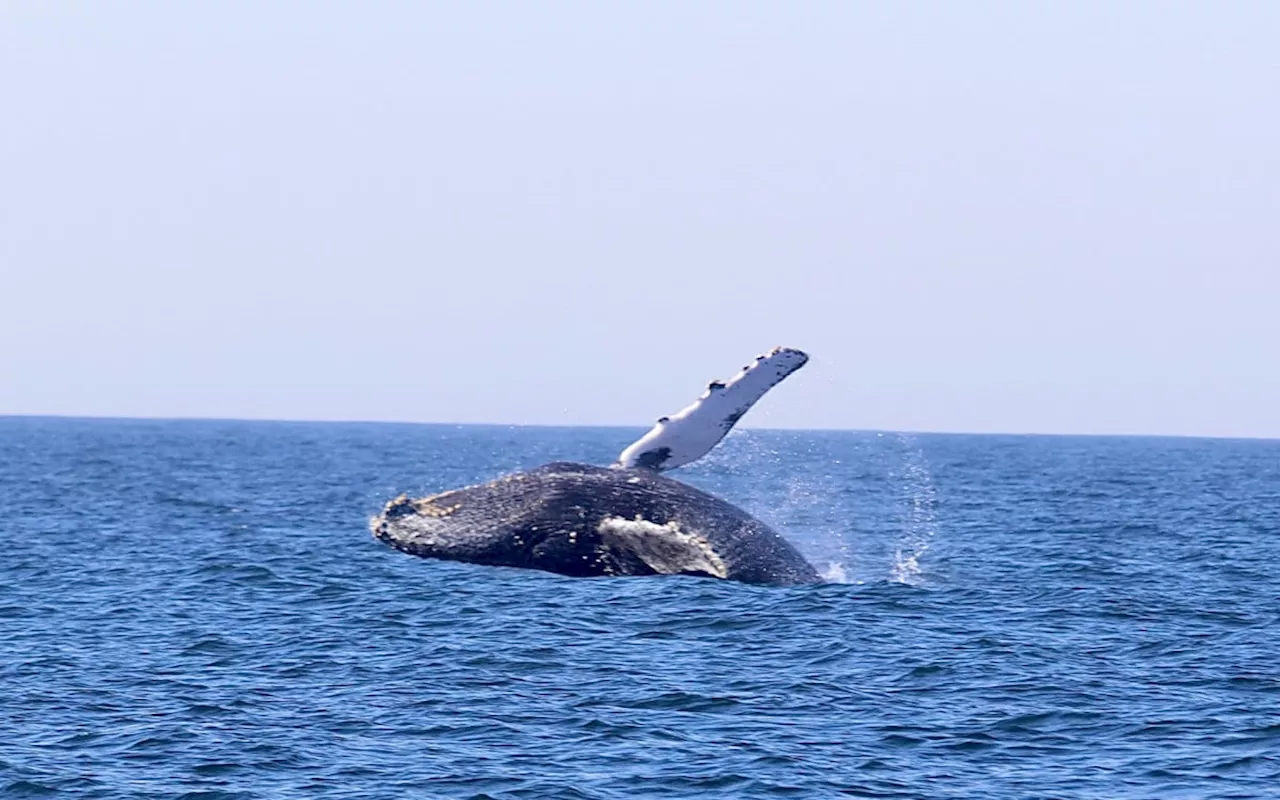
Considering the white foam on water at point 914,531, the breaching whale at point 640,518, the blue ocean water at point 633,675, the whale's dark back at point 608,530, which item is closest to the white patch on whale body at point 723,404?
the breaching whale at point 640,518

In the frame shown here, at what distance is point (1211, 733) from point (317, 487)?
4764cm

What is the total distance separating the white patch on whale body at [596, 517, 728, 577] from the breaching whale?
0.01 meters

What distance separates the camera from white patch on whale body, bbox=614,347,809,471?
21.9m

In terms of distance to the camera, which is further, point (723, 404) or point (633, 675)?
point (723, 404)

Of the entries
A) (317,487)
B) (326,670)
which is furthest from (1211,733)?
(317,487)

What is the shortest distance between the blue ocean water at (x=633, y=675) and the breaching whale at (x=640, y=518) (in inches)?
27.3

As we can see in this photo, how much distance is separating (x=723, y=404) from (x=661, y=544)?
1.96 meters

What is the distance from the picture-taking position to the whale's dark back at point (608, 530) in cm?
2214

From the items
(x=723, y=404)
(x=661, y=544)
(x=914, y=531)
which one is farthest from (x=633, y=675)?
(x=914, y=531)

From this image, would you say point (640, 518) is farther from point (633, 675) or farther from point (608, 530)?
point (633, 675)

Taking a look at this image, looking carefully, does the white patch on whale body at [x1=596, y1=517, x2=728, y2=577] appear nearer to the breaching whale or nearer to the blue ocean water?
the breaching whale

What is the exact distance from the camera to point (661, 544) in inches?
872

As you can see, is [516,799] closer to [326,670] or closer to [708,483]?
[326,670]

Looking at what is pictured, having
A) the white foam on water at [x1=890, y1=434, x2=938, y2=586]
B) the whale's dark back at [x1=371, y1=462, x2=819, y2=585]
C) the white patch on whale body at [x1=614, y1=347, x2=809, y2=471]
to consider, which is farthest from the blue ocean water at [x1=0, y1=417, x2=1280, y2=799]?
the white patch on whale body at [x1=614, y1=347, x2=809, y2=471]
